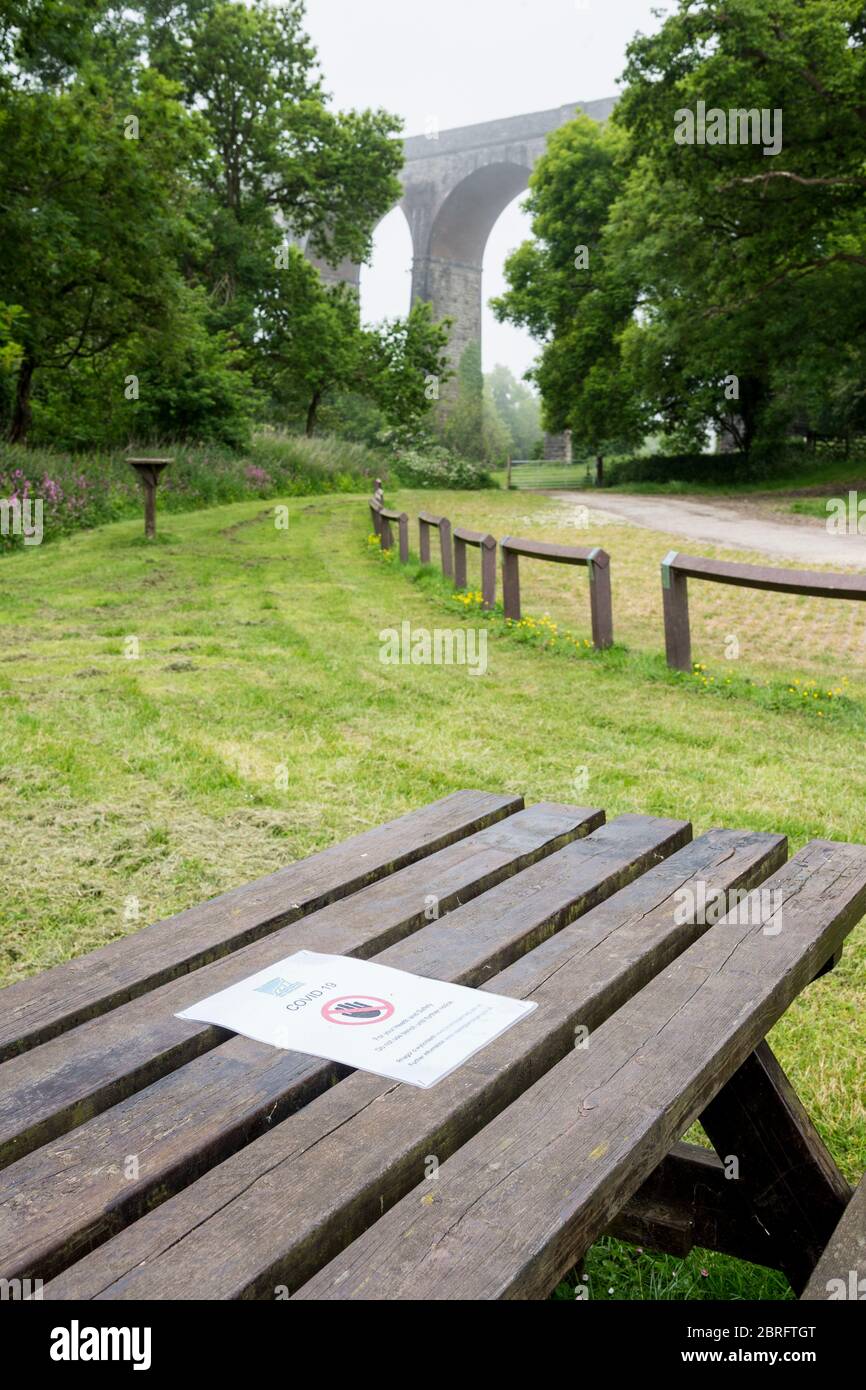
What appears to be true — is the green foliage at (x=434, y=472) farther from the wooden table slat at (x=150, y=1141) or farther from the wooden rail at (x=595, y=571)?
the wooden table slat at (x=150, y=1141)

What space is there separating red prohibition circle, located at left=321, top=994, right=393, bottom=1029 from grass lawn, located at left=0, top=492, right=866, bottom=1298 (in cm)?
95

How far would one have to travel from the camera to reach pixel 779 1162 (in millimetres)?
2051

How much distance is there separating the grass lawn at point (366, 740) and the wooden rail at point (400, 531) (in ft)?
6.39

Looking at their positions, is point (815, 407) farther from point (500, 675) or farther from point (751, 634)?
point (500, 675)

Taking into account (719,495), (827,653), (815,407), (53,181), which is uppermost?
(53,181)

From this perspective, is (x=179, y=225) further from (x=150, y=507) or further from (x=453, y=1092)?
(x=453, y=1092)

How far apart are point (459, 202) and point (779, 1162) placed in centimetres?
5284

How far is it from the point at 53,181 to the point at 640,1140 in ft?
58.4

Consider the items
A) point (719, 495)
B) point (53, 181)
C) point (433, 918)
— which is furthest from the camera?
point (719, 495)

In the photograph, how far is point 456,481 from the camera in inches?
1211

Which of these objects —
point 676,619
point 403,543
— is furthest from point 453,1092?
point 403,543

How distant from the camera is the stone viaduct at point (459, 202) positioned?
46.5 m

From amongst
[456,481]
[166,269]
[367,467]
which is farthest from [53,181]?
[456,481]

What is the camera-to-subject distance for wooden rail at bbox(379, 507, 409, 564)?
1350cm
